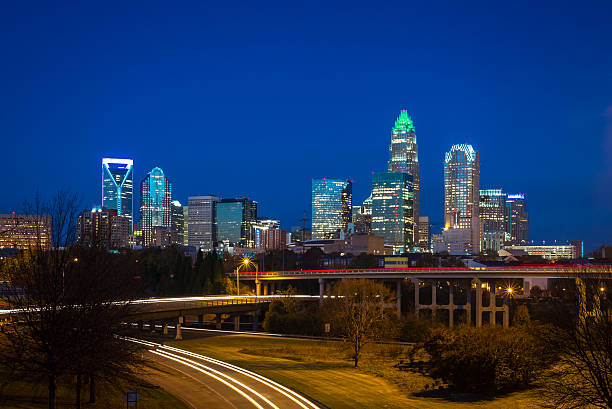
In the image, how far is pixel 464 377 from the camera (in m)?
50.8

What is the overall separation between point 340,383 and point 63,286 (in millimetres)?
26685

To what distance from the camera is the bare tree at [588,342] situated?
82.8ft

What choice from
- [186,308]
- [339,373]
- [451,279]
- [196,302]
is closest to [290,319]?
[196,302]

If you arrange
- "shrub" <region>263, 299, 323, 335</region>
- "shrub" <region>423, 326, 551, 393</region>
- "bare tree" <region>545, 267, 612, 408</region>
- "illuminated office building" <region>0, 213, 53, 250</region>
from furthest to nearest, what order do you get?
"shrub" <region>263, 299, 323, 335</region>
"shrub" <region>423, 326, 551, 393</region>
"illuminated office building" <region>0, 213, 53, 250</region>
"bare tree" <region>545, 267, 612, 408</region>

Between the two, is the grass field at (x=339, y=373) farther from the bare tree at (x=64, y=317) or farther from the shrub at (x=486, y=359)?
the bare tree at (x=64, y=317)

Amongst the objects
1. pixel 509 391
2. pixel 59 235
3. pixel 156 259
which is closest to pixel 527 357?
pixel 509 391

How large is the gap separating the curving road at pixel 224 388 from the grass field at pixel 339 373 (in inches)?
62.9

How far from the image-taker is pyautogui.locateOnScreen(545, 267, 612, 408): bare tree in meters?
25.2

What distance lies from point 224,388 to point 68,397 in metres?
11.3

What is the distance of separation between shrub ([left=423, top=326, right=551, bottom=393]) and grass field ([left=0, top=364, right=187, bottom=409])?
23129 millimetres

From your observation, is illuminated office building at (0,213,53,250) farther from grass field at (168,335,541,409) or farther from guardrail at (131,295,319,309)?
guardrail at (131,295,319,309)

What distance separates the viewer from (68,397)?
3528 cm

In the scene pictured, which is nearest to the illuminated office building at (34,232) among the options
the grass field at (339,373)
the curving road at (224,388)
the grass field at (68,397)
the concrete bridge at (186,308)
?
the grass field at (68,397)

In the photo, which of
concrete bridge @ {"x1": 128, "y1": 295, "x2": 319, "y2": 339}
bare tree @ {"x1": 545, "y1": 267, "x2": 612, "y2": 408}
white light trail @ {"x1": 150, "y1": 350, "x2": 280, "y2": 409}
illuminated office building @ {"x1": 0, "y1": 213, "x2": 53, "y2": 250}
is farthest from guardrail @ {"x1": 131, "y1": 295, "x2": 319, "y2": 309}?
bare tree @ {"x1": 545, "y1": 267, "x2": 612, "y2": 408}
